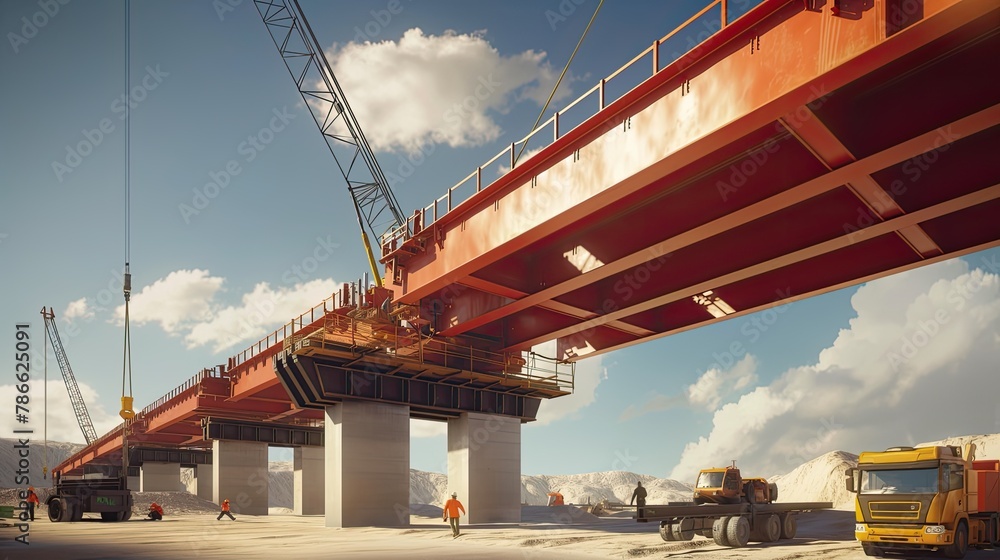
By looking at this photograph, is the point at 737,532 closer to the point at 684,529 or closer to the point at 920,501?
the point at 684,529

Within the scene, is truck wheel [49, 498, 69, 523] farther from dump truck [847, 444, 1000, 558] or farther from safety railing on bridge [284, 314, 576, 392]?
dump truck [847, 444, 1000, 558]

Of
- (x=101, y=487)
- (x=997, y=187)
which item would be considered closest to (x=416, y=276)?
(x=997, y=187)

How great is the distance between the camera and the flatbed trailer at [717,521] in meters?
19.6

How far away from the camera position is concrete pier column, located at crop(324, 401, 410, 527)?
1183 inches

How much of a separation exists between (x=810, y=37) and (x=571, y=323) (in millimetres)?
16984

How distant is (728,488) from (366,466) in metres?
15.0

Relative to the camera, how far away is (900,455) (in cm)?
1719

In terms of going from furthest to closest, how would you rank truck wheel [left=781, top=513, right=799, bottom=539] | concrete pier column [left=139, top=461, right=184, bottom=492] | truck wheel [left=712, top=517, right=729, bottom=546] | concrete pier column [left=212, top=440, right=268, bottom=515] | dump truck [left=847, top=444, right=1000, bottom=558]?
concrete pier column [left=139, top=461, right=184, bottom=492]
concrete pier column [left=212, top=440, right=268, bottom=515]
truck wheel [left=781, top=513, right=799, bottom=539]
truck wheel [left=712, top=517, right=729, bottom=546]
dump truck [left=847, top=444, right=1000, bottom=558]

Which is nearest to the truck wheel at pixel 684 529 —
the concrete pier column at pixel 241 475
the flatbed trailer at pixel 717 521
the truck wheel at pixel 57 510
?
the flatbed trailer at pixel 717 521

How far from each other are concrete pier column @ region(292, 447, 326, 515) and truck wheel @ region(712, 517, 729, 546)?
40440mm

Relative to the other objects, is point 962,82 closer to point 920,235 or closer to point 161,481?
point 920,235

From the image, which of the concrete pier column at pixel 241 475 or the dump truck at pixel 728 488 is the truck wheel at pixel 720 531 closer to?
the dump truck at pixel 728 488

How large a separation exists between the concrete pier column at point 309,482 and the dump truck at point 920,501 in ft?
147

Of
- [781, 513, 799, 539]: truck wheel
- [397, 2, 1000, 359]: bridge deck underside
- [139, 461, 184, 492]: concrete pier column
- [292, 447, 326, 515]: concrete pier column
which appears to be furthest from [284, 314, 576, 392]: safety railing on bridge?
[139, 461, 184, 492]: concrete pier column
